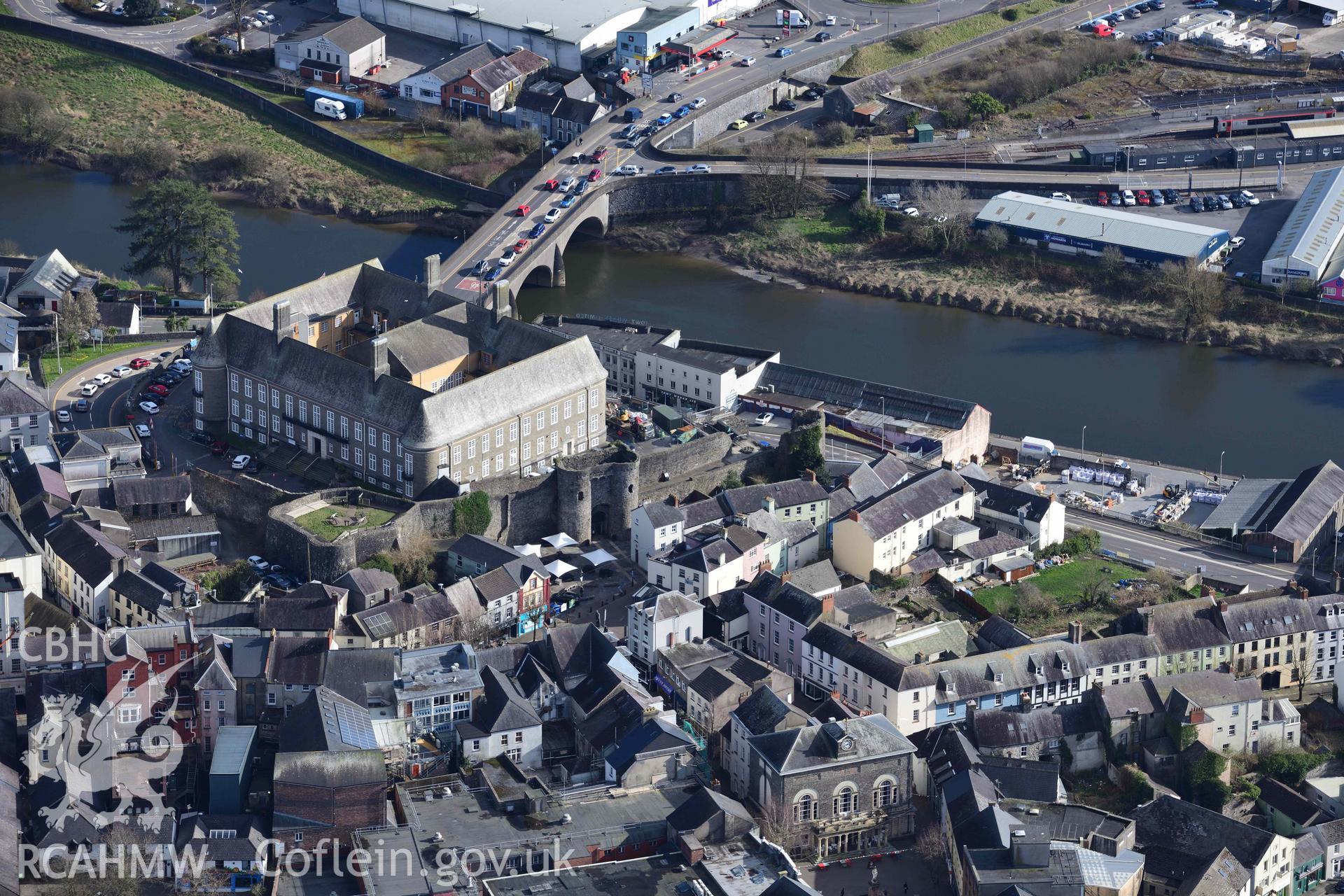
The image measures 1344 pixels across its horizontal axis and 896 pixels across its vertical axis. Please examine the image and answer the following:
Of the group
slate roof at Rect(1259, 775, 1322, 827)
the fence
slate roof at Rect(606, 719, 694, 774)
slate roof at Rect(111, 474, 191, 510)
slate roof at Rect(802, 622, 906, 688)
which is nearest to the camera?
slate roof at Rect(606, 719, 694, 774)

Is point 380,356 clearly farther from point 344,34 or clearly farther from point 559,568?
point 344,34

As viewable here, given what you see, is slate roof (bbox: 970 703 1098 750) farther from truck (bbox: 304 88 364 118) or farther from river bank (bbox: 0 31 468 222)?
truck (bbox: 304 88 364 118)

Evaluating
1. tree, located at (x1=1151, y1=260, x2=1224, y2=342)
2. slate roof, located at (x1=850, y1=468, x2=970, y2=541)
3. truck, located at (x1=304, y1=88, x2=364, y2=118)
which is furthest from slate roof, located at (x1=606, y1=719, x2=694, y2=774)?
truck, located at (x1=304, y1=88, x2=364, y2=118)

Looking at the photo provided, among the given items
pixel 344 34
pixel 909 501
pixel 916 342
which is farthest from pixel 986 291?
pixel 344 34

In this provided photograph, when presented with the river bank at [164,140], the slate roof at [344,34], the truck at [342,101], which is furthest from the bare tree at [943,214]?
the slate roof at [344,34]

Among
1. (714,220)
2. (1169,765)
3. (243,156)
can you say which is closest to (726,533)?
(1169,765)

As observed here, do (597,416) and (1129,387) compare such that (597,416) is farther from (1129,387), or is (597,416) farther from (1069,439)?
(1129,387)

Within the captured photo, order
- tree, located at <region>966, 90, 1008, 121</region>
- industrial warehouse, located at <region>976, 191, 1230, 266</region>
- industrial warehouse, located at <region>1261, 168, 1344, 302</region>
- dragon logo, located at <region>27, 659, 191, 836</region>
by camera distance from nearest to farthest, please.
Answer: dragon logo, located at <region>27, 659, 191, 836</region> < industrial warehouse, located at <region>1261, 168, 1344, 302</region> < industrial warehouse, located at <region>976, 191, 1230, 266</region> < tree, located at <region>966, 90, 1008, 121</region>
